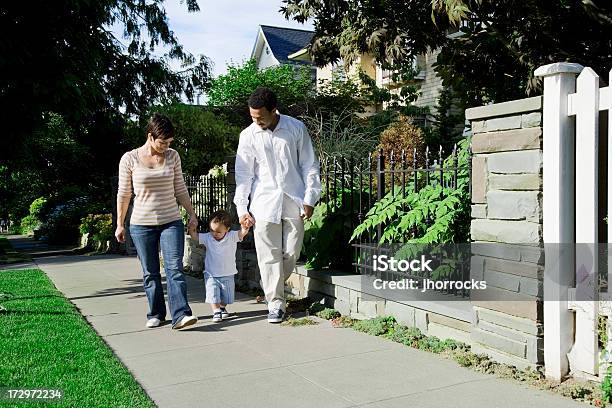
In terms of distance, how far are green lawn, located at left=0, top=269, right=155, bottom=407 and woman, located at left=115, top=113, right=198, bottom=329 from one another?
667 millimetres

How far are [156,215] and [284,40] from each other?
29237 millimetres

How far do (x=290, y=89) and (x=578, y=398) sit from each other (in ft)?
58.8

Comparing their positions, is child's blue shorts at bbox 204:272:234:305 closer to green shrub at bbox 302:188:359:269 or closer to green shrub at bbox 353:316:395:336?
green shrub at bbox 302:188:359:269

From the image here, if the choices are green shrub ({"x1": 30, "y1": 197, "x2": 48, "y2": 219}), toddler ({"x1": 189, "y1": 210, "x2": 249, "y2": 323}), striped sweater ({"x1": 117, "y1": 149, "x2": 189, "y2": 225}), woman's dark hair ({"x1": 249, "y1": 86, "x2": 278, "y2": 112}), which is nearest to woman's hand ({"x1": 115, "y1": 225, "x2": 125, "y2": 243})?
striped sweater ({"x1": 117, "y1": 149, "x2": 189, "y2": 225})

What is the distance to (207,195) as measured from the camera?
Result: 9047 millimetres

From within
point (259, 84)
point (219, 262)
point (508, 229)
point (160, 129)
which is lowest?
point (219, 262)

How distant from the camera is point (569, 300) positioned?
11.1 ft

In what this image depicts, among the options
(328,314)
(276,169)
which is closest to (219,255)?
(276,169)

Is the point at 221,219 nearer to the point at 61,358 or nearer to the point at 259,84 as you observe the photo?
the point at 61,358

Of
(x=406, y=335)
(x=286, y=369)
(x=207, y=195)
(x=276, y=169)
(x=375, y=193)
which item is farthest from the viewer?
(x=207, y=195)

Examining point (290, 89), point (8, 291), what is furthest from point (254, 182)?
point (290, 89)

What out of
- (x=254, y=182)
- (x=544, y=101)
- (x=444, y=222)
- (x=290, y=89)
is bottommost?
(x=444, y=222)

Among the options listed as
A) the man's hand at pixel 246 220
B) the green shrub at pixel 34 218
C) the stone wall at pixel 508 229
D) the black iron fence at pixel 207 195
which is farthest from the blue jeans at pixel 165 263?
the green shrub at pixel 34 218

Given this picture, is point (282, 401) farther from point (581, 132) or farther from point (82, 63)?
point (82, 63)
